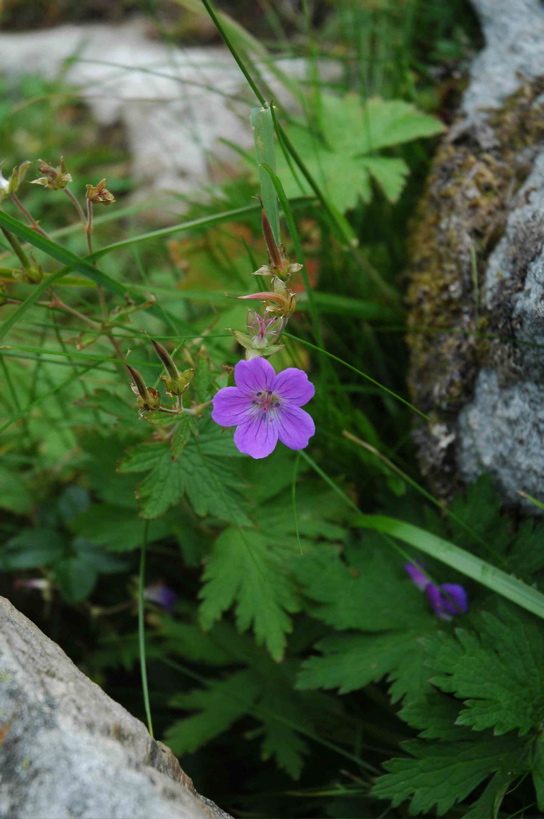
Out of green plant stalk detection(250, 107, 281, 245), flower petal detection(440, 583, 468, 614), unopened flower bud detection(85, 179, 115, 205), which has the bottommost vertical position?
flower petal detection(440, 583, 468, 614)

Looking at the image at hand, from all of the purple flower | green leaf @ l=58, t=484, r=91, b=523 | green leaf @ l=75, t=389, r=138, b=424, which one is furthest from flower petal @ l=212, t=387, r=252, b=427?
green leaf @ l=58, t=484, r=91, b=523

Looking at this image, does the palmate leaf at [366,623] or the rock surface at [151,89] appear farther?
the rock surface at [151,89]

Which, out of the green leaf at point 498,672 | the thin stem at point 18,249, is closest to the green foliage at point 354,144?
the thin stem at point 18,249

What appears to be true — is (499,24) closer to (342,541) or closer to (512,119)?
(512,119)

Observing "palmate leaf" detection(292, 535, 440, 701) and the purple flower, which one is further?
"palmate leaf" detection(292, 535, 440, 701)

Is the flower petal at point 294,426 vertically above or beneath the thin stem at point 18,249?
beneath

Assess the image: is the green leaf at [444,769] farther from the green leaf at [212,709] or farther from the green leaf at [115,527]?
the green leaf at [115,527]

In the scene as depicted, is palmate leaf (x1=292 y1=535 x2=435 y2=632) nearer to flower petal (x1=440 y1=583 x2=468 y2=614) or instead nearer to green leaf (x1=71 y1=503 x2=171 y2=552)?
flower petal (x1=440 y1=583 x2=468 y2=614)

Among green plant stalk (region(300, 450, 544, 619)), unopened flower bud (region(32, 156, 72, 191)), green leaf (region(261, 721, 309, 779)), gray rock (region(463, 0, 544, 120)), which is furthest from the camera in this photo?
gray rock (region(463, 0, 544, 120))
